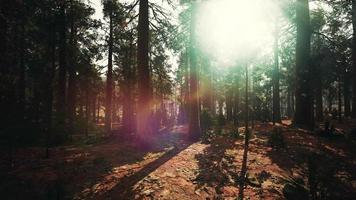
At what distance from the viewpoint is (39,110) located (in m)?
12.2

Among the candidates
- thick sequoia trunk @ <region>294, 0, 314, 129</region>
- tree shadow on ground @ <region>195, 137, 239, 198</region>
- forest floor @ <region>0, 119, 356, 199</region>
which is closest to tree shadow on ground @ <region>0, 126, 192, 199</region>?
forest floor @ <region>0, 119, 356, 199</region>

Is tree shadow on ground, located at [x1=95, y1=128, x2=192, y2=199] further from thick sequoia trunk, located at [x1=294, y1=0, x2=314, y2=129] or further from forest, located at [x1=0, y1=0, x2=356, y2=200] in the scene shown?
thick sequoia trunk, located at [x1=294, y1=0, x2=314, y2=129]

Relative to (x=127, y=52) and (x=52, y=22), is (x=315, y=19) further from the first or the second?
(x=52, y=22)

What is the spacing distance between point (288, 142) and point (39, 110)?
10.3 m

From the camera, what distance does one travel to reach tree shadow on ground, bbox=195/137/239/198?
25.1 ft

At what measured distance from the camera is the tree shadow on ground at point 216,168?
25.1 feet

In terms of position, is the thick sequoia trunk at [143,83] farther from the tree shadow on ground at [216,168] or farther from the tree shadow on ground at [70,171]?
the tree shadow on ground at [216,168]

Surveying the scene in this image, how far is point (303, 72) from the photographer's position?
15086 mm

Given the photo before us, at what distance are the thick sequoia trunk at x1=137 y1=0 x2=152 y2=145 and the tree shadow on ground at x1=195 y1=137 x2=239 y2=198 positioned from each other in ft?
8.26

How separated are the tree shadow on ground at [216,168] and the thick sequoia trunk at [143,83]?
8.26 feet

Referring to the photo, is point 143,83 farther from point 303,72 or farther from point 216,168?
point 303,72

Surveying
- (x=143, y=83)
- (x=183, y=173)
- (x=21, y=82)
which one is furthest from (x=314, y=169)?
(x=21, y=82)

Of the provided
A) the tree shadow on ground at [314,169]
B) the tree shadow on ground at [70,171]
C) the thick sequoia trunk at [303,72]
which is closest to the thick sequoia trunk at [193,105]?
the tree shadow on ground at [70,171]

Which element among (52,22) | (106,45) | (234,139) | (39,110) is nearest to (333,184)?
(234,139)
